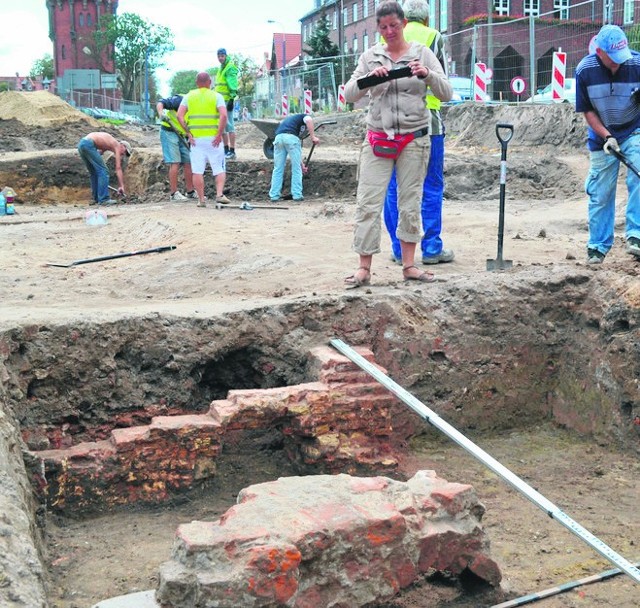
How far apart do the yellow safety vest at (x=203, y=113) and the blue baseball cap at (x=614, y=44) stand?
20.1ft

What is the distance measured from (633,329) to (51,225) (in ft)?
27.7

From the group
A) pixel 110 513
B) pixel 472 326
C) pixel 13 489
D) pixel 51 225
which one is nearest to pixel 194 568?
pixel 13 489

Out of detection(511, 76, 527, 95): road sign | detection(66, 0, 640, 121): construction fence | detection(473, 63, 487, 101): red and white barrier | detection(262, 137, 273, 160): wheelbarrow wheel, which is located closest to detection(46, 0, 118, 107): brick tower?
detection(66, 0, 640, 121): construction fence

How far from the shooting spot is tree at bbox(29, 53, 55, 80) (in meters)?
93.9

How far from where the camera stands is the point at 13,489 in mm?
3564

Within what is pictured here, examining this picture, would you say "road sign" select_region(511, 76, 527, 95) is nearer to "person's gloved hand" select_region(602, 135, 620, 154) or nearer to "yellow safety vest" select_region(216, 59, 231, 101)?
"yellow safety vest" select_region(216, 59, 231, 101)

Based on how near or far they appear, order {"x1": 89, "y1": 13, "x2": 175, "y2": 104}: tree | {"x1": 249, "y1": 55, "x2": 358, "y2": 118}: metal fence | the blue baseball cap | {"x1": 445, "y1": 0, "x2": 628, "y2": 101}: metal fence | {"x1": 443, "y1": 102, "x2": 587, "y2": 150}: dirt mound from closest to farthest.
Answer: the blue baseball cap < {"x1": 443, "y1": 102, "x2": 587, "y2": 150}: dirt mound < {"x1": 445, "y1": 0, "x2": 628, "y2": 101}: metal fence < {"x1": 249, "y1": 55, "x2": 358, "y2": 118}: metal fence < {"x1": 89, "y1": 13, "x2": 175, "y2": 104}: tree

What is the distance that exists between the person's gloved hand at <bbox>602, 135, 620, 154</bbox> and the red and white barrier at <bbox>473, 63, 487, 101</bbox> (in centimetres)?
1444

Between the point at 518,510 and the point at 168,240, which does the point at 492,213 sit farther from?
the point at 518,510

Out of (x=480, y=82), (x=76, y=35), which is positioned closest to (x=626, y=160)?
(x=480, y=82)

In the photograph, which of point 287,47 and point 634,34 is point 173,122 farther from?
point 287,47

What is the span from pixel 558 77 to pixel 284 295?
46.7 feet

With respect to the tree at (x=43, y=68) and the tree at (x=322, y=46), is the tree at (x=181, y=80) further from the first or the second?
the tree at (x=322, y=46)

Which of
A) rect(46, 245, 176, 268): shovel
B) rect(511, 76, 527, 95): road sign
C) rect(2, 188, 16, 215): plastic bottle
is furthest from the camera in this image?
rect(511, 76, 527, 95): road sign
